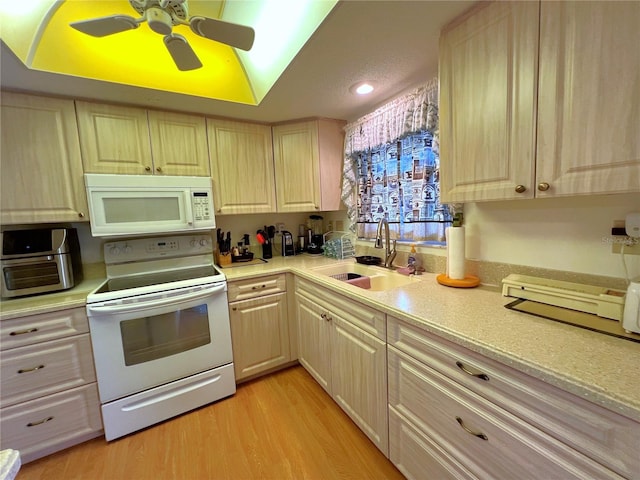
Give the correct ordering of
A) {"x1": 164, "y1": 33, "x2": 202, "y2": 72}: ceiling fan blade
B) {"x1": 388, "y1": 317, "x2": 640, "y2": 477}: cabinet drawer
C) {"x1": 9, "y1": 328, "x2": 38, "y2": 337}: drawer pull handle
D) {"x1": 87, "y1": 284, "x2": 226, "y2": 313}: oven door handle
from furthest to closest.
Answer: {"x1": 87, "y1": 284, "x2": 226, "y2": 313}: oven door handle, {"x1": 9, "y1": 328, "x2": 38, "y2": 337}: drawer pull handle, {"x1": 164, "y1": 33, "x2": 202, "y2": 72}: ceiling fan blade, {"x1": 388, "y1": 317, "x2": 640, "y2": 477}: cabinet drawer

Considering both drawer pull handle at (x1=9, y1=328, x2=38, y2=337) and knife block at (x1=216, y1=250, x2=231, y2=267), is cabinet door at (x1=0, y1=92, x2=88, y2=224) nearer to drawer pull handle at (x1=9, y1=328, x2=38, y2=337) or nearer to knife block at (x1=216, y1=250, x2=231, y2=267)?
drawer pull handle at (x1=9, y1=328, x2=38, y2=337)

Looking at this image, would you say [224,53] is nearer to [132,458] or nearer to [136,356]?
[136,356]

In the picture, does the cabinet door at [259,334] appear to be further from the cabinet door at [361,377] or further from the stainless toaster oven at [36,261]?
the stainless toaster oven at [36,261]

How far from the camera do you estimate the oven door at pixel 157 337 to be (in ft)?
5.03

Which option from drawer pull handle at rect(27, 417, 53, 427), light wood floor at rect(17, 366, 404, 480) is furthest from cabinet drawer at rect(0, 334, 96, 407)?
light wood floor at rect(17, 366, 404, 480)

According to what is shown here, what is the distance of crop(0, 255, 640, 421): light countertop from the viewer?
629 mm

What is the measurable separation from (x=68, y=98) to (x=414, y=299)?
239cm

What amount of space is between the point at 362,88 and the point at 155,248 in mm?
1942

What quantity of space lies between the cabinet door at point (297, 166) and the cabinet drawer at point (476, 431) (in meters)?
1.51

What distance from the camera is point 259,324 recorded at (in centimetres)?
203

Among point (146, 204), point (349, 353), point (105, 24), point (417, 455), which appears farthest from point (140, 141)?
point (417, 455)

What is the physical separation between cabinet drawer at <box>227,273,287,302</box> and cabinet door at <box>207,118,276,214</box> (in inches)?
24.9

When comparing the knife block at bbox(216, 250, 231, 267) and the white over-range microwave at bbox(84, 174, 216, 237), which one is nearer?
the white over-range microwave at bbox(84, 174, 216, 237)

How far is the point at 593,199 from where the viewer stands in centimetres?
104
